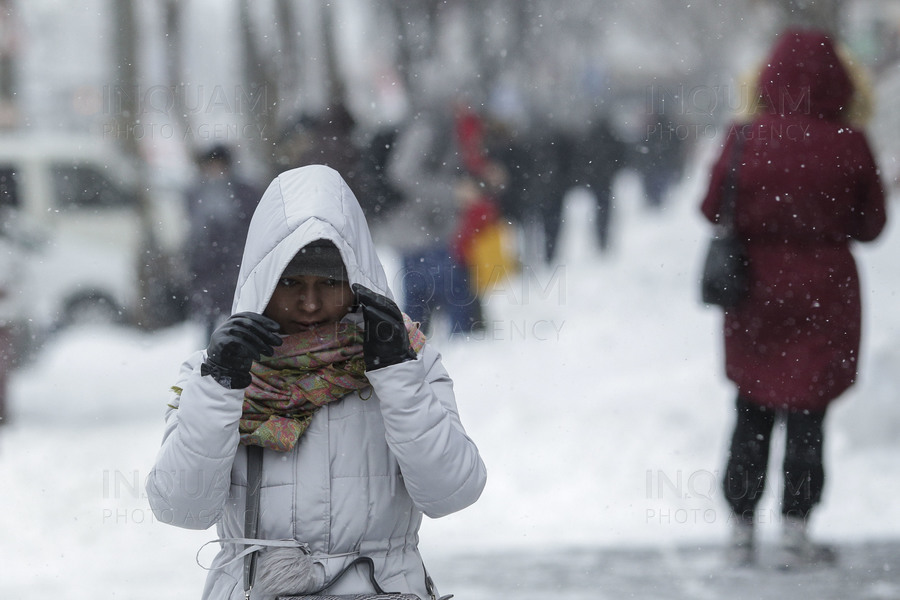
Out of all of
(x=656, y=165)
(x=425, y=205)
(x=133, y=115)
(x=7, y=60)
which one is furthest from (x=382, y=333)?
(x=656, y=165)

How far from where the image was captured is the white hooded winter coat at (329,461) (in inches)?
89.0

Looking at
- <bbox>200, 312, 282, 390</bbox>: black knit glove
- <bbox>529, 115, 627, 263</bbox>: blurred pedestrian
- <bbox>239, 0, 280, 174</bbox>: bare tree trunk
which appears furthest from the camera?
<bbox>529, 115, 627, 263</bbox>: blurred pedestrian

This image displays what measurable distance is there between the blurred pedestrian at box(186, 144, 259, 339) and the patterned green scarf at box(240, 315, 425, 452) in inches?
136

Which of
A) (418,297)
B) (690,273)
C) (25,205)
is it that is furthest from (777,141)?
(25,205)

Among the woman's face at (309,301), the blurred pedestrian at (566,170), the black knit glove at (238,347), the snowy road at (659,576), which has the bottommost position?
the snowy road at (659,576)

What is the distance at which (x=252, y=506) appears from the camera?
2344mm

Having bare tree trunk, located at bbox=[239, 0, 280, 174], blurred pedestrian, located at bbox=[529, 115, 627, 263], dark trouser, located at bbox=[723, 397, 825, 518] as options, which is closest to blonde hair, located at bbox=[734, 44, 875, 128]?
dark trouser, located at bbox=[723, 397, 825, 518]

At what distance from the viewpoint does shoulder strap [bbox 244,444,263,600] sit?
2324mm

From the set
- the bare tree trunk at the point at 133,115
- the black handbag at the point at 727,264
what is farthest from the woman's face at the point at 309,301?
the bare tree trunk at the point at 133,115

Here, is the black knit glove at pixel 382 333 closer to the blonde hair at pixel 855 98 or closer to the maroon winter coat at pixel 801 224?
the maroon winter coat at pixel 801 224

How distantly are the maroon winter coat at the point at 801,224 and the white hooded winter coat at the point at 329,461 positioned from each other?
228 centimetres

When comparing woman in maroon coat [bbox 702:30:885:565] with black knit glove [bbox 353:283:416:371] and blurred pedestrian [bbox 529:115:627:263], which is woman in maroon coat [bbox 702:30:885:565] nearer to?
black knit glove [bbox 353:283:416:371]

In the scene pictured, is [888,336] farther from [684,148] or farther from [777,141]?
[684,148]

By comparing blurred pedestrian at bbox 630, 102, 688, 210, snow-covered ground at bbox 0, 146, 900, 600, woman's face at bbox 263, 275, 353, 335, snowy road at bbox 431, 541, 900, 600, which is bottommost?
snowy road at bbox 431, 541, 900, 600
